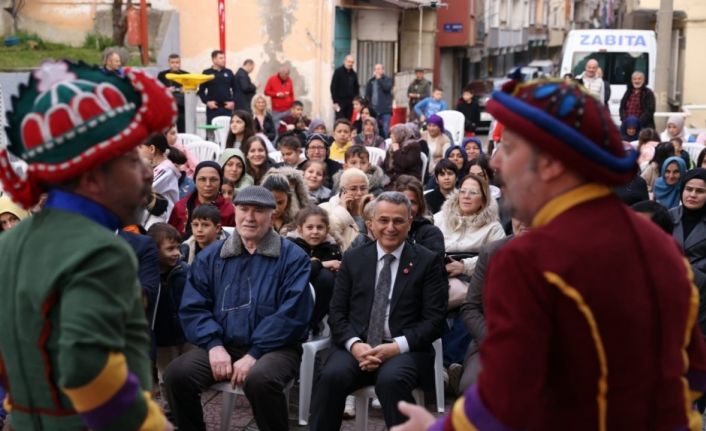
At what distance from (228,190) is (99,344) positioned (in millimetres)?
6592

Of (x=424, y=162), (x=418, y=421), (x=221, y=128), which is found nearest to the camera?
(x=418, y=421)

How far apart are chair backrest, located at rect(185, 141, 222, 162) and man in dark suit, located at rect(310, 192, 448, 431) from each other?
5.83 meters

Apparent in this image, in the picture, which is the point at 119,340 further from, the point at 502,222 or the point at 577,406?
the point at 502,222

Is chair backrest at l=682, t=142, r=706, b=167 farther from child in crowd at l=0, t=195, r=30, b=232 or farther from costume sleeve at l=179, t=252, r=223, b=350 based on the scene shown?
child in crowd at l=0, t=195, r=30, b=232

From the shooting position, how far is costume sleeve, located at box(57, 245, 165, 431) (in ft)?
8.71

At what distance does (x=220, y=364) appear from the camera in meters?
5.98

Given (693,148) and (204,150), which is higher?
(204,150)

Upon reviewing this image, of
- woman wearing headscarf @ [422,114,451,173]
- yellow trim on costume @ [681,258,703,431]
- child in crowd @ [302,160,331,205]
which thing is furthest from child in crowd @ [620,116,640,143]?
yellow trim on costume @ [681,258,703,431]

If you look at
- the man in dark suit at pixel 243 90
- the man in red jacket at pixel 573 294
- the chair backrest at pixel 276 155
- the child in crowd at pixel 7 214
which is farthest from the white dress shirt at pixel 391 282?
the man in dark suit at pixel 243 90

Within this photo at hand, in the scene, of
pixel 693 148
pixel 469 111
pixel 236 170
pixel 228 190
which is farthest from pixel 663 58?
pixel 228 190

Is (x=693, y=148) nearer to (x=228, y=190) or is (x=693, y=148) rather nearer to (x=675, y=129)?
(x=675, y=129)

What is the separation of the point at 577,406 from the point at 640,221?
0.50 m

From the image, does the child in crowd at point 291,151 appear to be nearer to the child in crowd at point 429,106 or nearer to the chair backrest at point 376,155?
the chair backrest at point 376,155

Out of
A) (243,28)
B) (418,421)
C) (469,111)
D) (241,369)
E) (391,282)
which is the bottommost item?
(241,369)
